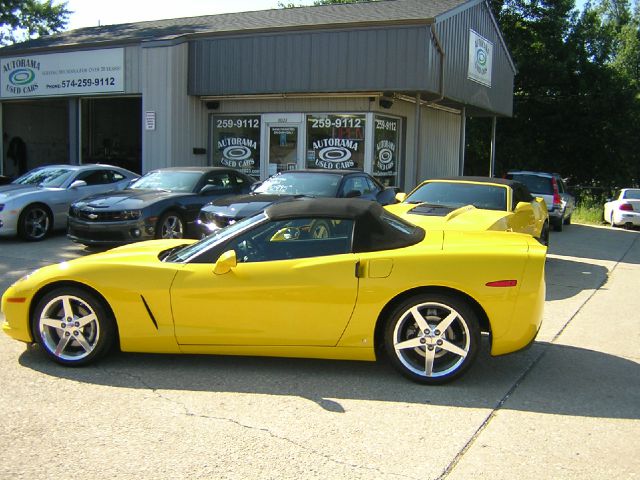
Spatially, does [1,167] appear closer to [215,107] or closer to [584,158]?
[215,107]

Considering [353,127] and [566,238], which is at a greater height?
[353,127]

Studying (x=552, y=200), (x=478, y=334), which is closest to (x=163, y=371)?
(x=478, y=334)

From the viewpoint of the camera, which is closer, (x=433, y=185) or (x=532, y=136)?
(x=433, y=185)

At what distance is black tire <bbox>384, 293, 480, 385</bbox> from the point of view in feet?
14.8

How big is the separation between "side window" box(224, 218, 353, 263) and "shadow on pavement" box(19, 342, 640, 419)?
2.91 feet

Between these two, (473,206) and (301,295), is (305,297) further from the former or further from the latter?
(473,206)

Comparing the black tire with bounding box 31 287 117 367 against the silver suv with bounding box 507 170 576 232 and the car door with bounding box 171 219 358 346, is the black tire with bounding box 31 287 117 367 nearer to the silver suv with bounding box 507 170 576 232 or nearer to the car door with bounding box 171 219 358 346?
the car door with bounding box 171 219 358 346

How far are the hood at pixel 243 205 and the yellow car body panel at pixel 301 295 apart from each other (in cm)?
467

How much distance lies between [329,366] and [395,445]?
1.43 m

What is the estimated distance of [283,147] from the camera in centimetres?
1653

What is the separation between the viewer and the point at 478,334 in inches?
177

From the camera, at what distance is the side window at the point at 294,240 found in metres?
4.76

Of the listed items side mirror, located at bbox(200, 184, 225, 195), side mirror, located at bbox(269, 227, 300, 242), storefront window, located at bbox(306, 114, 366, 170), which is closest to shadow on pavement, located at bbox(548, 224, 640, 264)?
storefront window, located at bbox(306, 114, 366, 170)

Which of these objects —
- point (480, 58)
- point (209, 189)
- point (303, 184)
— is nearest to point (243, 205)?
point (303, 184)
